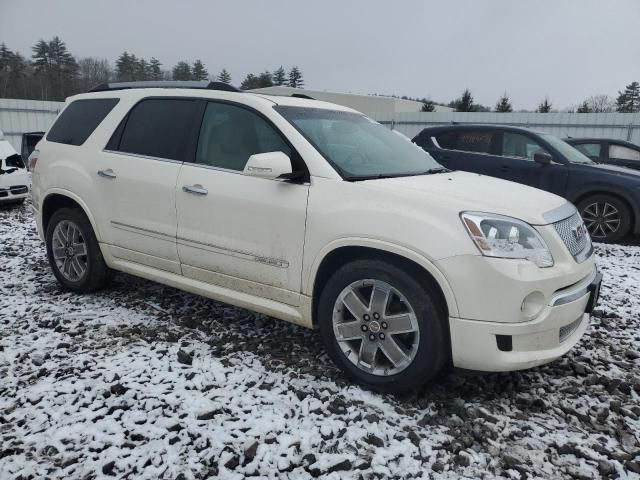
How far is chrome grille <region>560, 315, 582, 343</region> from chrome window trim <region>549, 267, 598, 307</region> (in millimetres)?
168

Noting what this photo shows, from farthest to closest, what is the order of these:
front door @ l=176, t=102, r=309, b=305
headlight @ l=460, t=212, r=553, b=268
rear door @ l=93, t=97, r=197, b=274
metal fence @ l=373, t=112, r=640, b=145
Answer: metal fence @ l=373, t=112, r=640, b=145
rear door @ l=93, t=97, r=197, b=274
front door @ l=176, t=102, r=309, b=305
headlight @ l=460, t=212, r=553, b=268

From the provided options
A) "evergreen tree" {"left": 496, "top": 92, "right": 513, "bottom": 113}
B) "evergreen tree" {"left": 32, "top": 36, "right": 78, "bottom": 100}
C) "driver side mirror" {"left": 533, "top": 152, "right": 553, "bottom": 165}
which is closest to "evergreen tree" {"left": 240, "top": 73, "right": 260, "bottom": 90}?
"evergreen tree" {"left": 32, "top": 36, "right": 78, "bottom": 100}

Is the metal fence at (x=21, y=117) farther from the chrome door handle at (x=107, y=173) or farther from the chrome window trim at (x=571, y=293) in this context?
the chrome window trim at (x=571, y=293)

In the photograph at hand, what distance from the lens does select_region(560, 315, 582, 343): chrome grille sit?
9.20 ft

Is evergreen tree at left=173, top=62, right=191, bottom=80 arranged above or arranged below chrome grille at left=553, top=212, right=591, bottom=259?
above

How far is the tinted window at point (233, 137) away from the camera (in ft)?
11.1

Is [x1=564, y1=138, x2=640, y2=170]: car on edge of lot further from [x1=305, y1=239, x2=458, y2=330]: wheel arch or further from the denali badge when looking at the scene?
[x1=305, y1=239, x2=458, y2=330]: wheel arch

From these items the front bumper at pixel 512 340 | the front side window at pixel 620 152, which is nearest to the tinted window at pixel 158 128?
the front bumper at pixel 512 340

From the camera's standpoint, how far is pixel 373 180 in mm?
3092

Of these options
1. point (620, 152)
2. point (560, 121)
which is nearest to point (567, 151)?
point (620, 152)

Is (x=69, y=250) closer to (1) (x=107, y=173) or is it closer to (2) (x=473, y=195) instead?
(1) (x=107, y=173)

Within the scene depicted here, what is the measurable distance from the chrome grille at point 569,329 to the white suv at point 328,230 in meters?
0.02

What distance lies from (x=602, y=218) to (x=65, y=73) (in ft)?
233

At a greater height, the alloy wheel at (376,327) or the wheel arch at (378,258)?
the wheel arch at (378,258)
